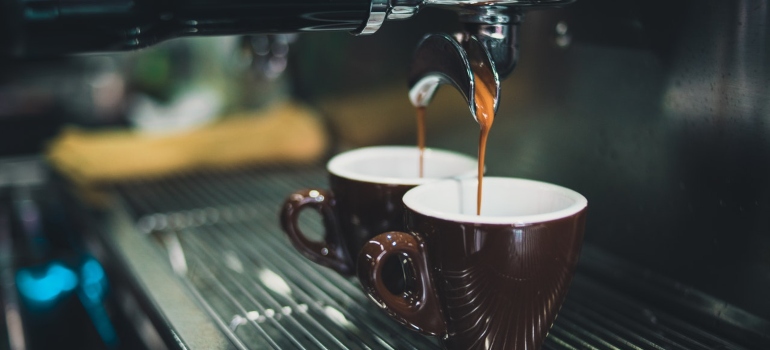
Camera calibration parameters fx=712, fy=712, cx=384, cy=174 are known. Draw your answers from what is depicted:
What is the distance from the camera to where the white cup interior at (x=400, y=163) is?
1.77 ft

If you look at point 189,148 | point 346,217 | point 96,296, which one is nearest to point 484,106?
point 346,217

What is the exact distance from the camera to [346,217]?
511mm

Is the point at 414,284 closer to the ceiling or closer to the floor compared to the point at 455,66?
closer to the floor

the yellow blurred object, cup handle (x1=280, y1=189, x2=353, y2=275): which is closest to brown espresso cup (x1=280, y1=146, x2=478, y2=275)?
cup handle (x1=280, y1=189, x2=353, y2=275)

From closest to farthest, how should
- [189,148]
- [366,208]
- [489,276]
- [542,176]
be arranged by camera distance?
[489,276], [366,208], [542,176], [189,148]

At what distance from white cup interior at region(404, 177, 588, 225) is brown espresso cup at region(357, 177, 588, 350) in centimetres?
1

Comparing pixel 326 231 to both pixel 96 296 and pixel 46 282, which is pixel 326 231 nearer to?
pixel 96 296

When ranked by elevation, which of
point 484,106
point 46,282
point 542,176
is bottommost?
point 46,282

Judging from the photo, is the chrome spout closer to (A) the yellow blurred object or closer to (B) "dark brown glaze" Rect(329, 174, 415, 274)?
(B) "dark brown glaze" Rect(329, 174, 415, 274)

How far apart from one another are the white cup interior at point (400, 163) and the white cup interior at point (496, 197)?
0.14 feet

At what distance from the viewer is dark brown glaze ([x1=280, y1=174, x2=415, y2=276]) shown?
0.49 metres

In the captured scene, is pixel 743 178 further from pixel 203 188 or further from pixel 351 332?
pixel 203 188

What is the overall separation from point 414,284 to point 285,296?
0.16 metres

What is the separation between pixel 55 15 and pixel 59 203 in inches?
24.7
